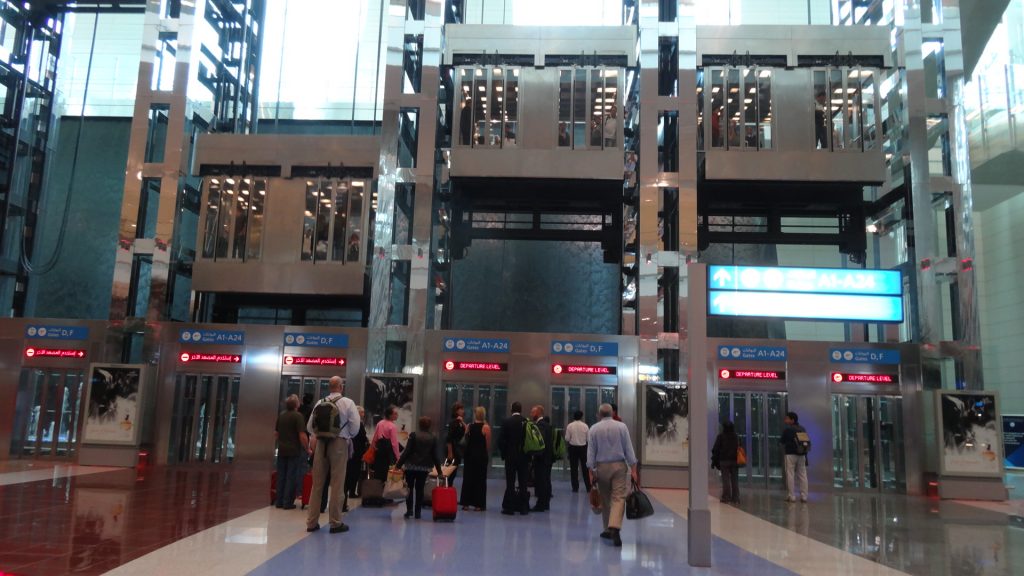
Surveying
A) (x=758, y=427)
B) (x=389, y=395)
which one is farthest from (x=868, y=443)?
(x=389, y=395)

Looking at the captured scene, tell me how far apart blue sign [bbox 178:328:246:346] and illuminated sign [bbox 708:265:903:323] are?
1092 centimetres

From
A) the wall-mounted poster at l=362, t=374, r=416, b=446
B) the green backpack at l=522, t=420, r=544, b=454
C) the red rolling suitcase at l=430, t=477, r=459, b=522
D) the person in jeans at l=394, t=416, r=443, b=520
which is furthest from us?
the wall-mounted poster at l=362, t=374, r=416, b=446

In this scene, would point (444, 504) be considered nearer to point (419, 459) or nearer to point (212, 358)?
point (419, 459)

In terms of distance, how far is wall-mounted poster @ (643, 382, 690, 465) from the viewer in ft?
52.1

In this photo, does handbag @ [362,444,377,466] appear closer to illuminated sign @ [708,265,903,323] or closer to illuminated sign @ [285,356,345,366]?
illuminated sign @ [708,265,903,323]

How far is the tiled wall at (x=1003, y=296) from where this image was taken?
83.1 feet

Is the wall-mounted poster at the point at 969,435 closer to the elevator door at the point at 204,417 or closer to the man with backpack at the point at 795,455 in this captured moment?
the man with backpack at the point at 795,455

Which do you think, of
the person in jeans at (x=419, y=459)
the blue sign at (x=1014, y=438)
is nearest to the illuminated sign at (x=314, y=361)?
the person in jeans at (x=419, y=459)

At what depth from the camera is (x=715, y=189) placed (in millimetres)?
19531

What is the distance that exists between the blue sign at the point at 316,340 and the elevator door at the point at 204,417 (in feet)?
5.07

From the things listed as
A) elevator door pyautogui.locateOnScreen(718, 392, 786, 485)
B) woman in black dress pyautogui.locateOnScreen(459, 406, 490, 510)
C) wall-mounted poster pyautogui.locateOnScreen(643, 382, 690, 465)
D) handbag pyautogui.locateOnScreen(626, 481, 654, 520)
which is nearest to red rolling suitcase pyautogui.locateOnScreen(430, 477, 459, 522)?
woman in black dress pyautogui.locateOnScreen(459, 406, 490, 510)

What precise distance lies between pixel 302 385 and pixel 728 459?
9988 mm

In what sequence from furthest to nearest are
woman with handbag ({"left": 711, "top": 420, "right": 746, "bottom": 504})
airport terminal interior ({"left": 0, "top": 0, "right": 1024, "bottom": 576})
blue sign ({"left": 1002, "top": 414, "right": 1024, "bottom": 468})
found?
blue sign ({"left": 1002, "top": 414, "right": 1024, "bottom": 468})
airport terminal interior ({"left": 0, "top": 0, "right": 1024, "bottom": 576})
woman with handbag ({"left": 711, "top": 420, "right": 746, "bottom": 504})

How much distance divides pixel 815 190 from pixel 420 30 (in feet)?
35.3
